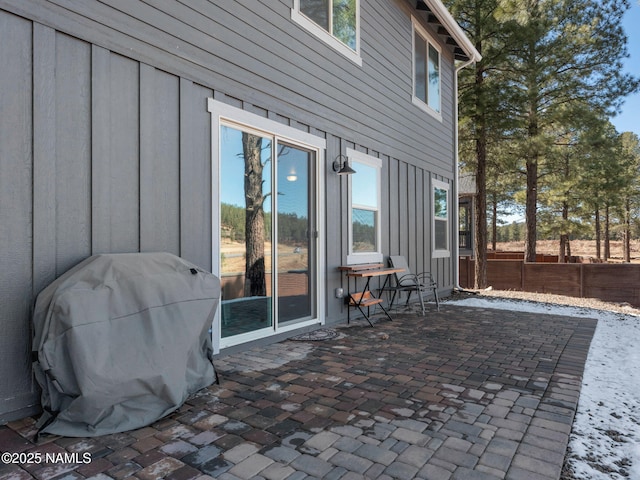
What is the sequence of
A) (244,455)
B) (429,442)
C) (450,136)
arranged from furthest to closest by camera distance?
(450,136) → (429,442) → (244,455)

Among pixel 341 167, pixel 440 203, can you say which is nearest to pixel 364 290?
pixel 341 167

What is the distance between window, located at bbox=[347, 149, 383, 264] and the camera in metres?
5.46

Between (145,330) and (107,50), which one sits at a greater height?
(107,50)

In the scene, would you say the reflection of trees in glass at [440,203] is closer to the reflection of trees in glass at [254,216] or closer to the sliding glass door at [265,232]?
the sliding glass door at [265,232]

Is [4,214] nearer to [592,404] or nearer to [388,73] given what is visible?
[592,404]

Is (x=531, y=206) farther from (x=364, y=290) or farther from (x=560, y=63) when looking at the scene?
(x=364, y=290)

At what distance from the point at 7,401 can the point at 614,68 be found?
553 inches

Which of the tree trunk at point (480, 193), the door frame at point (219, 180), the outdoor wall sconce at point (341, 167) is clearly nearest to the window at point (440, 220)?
the tree trunk at point (480, 193)

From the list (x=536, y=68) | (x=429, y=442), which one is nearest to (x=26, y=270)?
(x=429, y=442)

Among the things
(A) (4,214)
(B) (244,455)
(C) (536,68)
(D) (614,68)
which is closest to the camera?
(B) (244,455)

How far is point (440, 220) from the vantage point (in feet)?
27.0

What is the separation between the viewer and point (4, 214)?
2.29 m

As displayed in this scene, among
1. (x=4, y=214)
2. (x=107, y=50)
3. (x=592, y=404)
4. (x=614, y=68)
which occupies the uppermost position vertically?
(x=614, y=68)

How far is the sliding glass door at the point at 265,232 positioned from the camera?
3803mm
